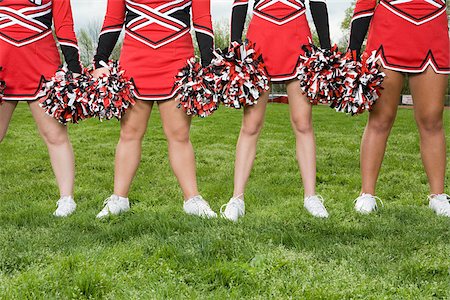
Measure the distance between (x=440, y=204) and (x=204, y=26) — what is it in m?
2.09

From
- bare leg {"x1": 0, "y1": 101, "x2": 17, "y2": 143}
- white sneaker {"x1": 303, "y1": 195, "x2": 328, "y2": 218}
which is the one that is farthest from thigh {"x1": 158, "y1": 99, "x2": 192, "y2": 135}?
bare leg {"x1": 0, "y1": 101, "x2": 17, "y2": 143}

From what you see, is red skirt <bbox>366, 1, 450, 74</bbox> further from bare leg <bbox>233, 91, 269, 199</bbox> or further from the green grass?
the green grass

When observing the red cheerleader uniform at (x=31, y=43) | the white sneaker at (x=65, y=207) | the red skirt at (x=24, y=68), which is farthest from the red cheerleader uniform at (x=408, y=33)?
the white sneaker at (x=65, y=207)

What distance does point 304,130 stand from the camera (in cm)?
383

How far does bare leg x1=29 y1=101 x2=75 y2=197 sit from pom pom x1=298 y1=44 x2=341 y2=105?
178 centimetres

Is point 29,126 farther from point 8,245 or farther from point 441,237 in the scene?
point 441,237

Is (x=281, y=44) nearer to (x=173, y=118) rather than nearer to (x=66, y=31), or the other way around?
(x=173, y=118)

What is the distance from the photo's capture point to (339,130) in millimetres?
10484

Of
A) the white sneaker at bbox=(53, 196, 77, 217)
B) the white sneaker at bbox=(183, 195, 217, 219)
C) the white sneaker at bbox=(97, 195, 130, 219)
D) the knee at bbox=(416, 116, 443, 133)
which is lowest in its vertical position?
the white sneaker at bbox=(53, 196, 77, 217)

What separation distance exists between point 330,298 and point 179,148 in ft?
5.87

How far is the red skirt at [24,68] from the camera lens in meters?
3.86

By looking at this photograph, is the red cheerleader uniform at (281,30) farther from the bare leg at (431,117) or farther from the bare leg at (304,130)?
the bare leg at (431,117)

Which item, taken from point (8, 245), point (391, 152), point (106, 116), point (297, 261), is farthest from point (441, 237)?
point (391, 152)

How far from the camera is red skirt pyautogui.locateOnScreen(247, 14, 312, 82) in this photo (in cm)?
367
